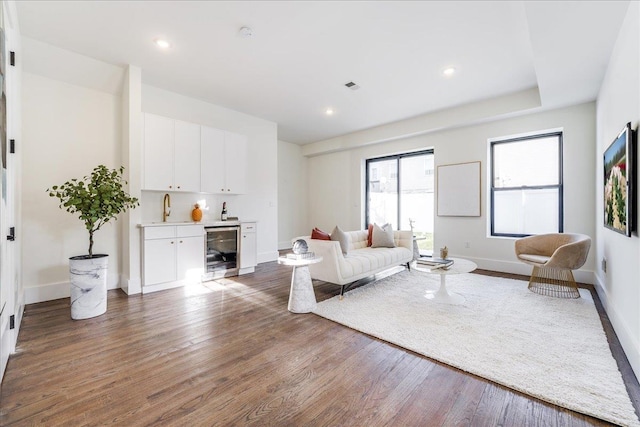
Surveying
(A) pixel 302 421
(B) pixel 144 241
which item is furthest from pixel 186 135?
(A) pixel 302 421

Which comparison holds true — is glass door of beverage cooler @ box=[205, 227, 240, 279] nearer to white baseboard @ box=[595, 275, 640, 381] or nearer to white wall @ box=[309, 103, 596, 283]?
white wall @ box=[309, 103, 596, 283]

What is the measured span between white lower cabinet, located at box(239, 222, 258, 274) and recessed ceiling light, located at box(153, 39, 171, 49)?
263cm

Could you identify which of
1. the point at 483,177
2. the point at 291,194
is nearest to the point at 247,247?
the point at 291,194

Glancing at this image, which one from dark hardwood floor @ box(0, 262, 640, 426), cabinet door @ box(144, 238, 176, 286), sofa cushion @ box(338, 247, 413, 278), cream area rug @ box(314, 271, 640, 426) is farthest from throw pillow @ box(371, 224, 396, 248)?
cabinet door @ box(144, 238, 176, 286)

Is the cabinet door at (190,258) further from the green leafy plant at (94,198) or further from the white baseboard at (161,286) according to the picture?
the green leafy plant at (94,198)

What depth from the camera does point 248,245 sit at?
476cm

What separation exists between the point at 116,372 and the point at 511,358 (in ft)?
9.20

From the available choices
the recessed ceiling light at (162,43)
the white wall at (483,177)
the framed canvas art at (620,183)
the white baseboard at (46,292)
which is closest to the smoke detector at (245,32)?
the recessed ceiling light at (162,43)

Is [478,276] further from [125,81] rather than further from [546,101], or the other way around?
[125,81]

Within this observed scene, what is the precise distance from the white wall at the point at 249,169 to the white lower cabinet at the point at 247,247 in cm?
52

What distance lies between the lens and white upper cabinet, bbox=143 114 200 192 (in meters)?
3.79

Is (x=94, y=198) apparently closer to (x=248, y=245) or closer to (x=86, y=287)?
(x=86, y=287)

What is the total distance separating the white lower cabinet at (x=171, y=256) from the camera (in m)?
3.62

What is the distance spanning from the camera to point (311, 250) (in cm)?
347
